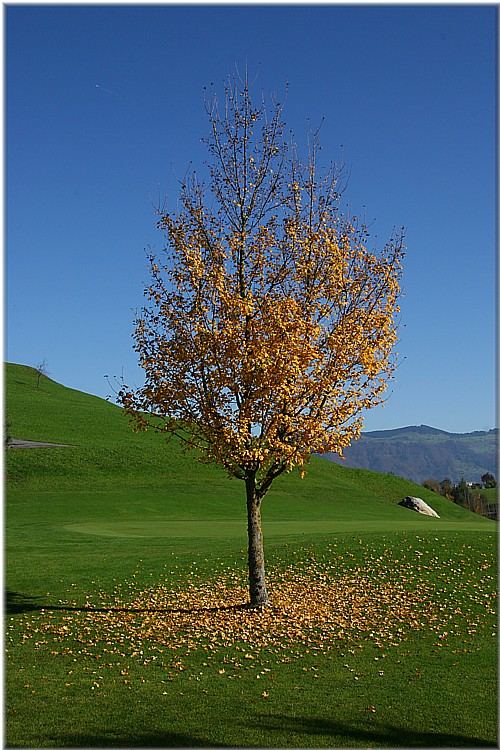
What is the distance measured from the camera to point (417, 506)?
50875 mm

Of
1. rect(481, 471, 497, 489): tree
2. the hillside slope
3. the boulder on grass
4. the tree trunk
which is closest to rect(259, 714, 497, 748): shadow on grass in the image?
the tree trunk

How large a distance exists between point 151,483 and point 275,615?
35619mm

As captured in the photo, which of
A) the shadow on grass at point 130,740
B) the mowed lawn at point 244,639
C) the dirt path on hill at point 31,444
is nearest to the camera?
the shadow on grass at point 130,740

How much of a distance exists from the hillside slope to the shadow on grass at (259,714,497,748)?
Answer: 63.7 ft

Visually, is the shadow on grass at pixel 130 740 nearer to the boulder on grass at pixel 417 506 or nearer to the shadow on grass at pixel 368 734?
the shadow on grass at pixel 368 734

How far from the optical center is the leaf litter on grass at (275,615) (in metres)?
11.6

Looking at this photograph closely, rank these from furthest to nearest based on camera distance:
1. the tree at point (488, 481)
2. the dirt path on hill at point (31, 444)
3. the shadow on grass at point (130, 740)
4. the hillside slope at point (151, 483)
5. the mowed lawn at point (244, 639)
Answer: the tree at point (488, 481), the dirt path on hill at point (31, 444), the hillside slope at point (151, 483), the mowed lawn at point (244, 639), the shadow on grass at point (130, 740)

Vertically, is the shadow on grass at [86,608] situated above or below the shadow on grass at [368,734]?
below

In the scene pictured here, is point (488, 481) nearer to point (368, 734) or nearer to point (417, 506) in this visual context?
point (417, 506)

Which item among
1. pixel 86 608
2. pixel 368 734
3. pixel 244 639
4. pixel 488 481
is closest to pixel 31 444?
pixel 86 608

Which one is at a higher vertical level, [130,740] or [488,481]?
[130,740]

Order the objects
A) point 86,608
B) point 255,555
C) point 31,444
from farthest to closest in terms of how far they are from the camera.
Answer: point 31,444
point 86,608
point 255,555

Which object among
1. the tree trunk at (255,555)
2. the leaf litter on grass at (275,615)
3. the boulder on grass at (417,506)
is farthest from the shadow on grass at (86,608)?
the boulder on grass at (417,506)

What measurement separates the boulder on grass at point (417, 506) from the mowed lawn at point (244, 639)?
2420cm
